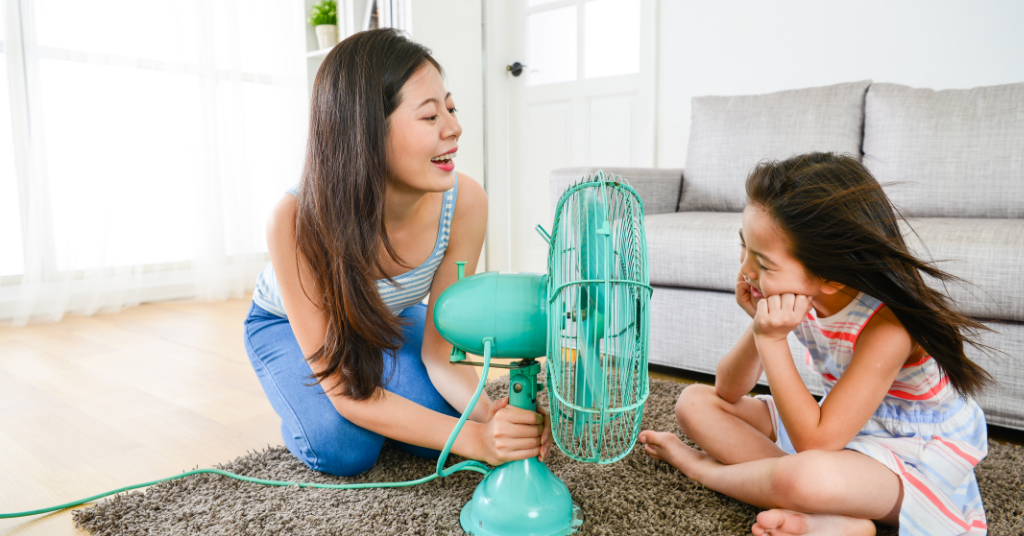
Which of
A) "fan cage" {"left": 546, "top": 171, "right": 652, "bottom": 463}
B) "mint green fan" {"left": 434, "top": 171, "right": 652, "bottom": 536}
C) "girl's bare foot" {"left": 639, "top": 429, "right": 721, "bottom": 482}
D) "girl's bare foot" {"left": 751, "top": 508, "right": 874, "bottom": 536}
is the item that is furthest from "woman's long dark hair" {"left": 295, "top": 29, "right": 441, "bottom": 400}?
"girl's bare foot" {"left": 751, "top": 508, "right": 874, "bottom": 536}

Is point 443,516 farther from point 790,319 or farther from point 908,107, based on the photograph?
point 908,107

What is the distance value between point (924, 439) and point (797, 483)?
0.74ft

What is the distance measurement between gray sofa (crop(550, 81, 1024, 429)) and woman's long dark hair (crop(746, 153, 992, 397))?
0.58 metres

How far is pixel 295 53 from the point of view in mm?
3551

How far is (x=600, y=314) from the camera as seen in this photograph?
77 centimetres

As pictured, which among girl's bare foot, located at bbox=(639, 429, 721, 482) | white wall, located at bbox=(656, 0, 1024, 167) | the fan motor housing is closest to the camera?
the fan motor housing

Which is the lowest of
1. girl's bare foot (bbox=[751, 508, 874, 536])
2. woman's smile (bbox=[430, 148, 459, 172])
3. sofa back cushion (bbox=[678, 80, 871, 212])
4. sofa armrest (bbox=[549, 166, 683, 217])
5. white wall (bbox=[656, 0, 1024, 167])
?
girl's bare foot (bbox=[751, 508, 874, 536])

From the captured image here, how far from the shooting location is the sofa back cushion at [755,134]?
85.7 inches

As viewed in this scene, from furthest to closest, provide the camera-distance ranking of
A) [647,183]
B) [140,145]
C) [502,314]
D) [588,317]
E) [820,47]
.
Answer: [140,145]
[820,47]
[647,183]
[502,314]
[588,317]

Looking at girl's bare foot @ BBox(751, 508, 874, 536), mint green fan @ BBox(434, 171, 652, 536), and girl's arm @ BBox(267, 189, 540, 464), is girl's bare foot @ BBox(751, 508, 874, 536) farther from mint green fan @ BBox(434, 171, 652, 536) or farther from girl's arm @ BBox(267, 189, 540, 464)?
girl's arm @ BBox(267, 189, 540, 464)

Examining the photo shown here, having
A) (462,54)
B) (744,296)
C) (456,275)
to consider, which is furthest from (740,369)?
(462,54)

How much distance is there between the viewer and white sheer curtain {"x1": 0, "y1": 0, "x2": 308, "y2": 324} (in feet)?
8.81

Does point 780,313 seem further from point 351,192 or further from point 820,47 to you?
point 820,47

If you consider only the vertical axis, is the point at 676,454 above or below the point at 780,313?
below
